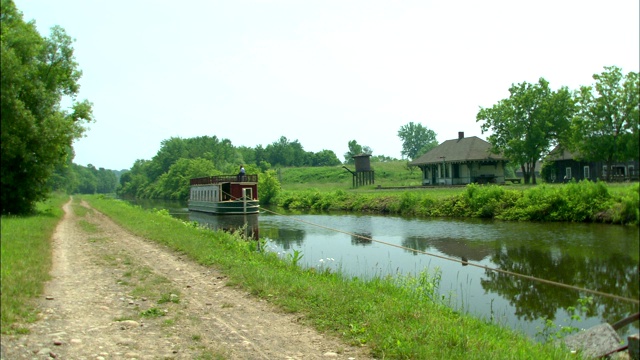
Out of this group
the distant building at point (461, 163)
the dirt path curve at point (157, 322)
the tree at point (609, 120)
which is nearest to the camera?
the tree at point (609, 120)

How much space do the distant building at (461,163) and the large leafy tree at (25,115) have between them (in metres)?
28.0

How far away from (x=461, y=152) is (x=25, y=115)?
1457 inches

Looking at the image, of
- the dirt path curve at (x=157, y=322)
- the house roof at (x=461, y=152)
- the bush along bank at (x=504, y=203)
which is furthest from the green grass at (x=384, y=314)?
the house roof at (x=461, y=152)

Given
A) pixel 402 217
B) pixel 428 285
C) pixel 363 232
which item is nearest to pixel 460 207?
pixel 402 217

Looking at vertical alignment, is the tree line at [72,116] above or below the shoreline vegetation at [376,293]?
above

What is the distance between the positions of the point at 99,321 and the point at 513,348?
5.16 m

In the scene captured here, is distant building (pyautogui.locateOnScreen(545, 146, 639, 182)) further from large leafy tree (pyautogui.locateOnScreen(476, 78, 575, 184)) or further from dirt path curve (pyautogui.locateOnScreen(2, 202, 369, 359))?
dirt path curve (pyautogui.locateOnScreen(2, 202, 369, 359))

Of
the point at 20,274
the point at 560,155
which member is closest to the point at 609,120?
the point at 560,155

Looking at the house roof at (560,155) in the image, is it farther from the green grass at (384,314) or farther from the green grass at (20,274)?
the green grass at (20,274)

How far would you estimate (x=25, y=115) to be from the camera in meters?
11.6

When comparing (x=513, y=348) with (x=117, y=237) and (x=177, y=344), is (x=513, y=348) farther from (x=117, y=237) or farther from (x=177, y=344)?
(x=117, y=237)

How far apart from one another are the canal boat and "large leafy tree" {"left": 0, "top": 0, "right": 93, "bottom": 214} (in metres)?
16.6

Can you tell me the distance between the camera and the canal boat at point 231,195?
36.4 meters

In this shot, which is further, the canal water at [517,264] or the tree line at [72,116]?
the canal water at [517,264]
